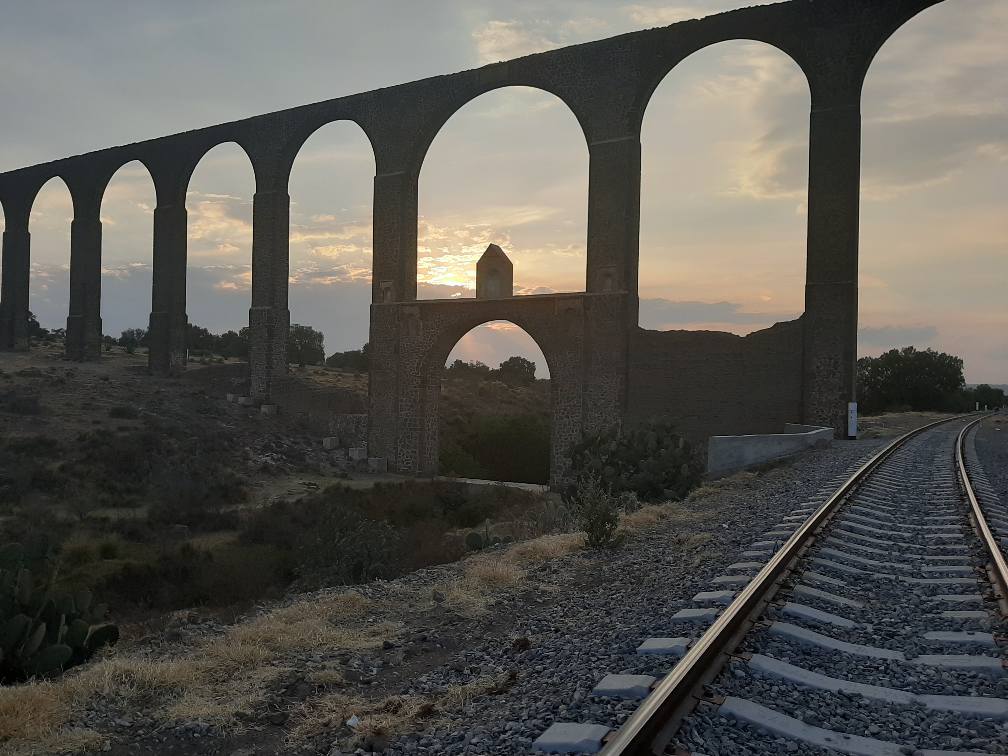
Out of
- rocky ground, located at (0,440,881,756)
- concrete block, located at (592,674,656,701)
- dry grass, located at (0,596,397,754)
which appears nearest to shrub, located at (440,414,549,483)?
rocky ground, located at (0,440,881,756)

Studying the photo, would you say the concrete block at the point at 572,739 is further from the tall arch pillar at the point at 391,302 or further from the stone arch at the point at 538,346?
the tall arch pillar at the point at 391,302

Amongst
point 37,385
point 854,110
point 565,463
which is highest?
point 854,110

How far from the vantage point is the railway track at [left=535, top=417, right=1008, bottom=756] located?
2795mm

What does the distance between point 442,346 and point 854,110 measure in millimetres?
14189

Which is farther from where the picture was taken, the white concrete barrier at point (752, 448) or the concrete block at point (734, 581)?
the white concrete barrier at point (752, 448)

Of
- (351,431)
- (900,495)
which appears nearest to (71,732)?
(900,495)

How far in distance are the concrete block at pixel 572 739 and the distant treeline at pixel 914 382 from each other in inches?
2401

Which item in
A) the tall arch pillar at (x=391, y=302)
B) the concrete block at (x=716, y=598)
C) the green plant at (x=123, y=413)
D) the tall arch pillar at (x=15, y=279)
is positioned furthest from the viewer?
the tall arch pillar at (x=15, y=279)

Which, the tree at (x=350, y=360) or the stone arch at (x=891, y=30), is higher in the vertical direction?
the stone arch at (x=891, y=30)

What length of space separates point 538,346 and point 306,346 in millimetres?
42843

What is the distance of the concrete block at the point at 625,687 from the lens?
314 cm

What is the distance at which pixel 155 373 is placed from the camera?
36375 millimetres

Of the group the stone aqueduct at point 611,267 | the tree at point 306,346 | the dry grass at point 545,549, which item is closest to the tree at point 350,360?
the tree at point 306,346

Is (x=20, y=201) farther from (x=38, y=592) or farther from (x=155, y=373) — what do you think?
(x=38, y=592)
